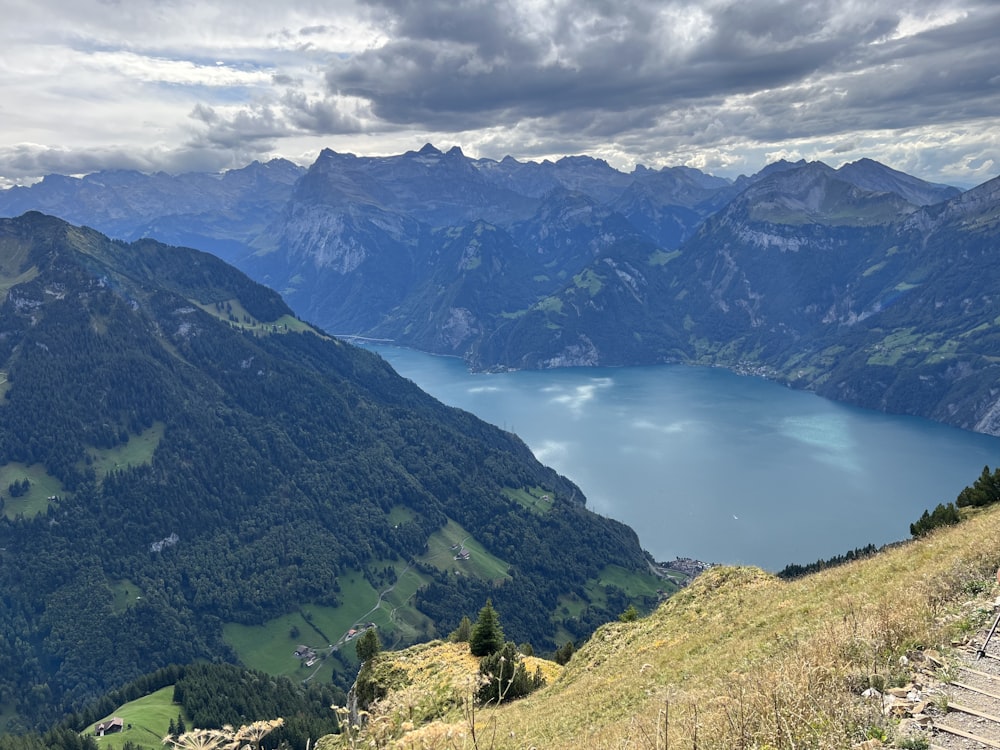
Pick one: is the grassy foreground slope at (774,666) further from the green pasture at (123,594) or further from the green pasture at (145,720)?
the green pasture at (123,594)

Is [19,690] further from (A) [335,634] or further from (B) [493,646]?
(B) [493,646]

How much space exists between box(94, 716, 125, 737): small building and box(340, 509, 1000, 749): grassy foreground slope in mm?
103041

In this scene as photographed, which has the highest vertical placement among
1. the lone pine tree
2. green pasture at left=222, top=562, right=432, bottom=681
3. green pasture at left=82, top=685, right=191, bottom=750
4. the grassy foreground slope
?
the grassy foreground slope

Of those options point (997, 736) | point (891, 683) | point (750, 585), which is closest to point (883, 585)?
point (891, 683)

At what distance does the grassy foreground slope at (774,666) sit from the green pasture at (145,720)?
91913 millimetres

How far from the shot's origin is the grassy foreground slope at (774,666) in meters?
10.6

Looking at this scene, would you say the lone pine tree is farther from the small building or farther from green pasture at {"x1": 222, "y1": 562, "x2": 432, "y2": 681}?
green pasture at {"x1": 222, "y1": 562, "x2": 432, "y2": 681}

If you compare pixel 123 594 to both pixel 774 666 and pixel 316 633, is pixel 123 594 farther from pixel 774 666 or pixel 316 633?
pixel 774 666

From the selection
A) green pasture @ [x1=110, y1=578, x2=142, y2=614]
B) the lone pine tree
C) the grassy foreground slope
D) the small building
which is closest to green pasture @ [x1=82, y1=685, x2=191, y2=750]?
the small building

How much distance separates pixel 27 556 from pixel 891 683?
24647cm

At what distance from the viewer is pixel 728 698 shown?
41.1ft

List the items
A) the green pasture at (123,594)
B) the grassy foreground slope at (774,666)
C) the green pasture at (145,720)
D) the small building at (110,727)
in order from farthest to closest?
the green pasture at (123,594), the small building at (110,727), the green pasture at (145,720), the grassy foreground slope at (774,666)

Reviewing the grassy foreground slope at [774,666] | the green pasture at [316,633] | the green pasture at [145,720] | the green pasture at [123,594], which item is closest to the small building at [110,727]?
the green pasture at [145,720]

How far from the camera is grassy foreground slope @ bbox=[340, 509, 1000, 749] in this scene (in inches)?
419
